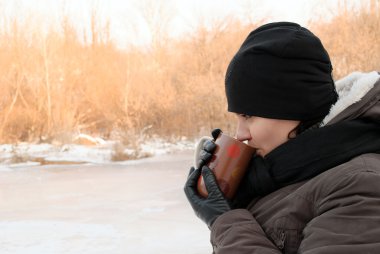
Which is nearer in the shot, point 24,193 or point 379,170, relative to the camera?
point 379,170

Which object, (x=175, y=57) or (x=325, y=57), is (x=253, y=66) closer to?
(x=325, y=57)

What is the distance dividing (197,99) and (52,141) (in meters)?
5.62

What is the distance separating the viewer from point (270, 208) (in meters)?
0.83

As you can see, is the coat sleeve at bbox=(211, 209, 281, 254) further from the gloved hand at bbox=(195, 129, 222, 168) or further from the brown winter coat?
the gloved hand at bbox=(195, 129, 222, 168)

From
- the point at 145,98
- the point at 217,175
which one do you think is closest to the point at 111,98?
the point at 145,98

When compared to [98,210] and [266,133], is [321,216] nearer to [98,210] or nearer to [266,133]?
[266,133]

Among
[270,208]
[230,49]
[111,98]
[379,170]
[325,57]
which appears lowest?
[111,98]

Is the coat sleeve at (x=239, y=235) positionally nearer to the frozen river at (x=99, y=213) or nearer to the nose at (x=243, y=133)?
the nose at (x=243, y=133)

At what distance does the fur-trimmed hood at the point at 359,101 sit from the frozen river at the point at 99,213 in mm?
3069

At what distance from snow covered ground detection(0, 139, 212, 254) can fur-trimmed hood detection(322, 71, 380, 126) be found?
307 cm

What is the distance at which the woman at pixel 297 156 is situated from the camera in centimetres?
68

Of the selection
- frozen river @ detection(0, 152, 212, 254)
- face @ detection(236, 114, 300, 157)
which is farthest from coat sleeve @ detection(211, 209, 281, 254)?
frozen river @ detection(0, 152, 212, 254)

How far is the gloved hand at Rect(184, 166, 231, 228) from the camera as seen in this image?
879 millimetres

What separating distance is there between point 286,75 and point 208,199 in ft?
0.88
